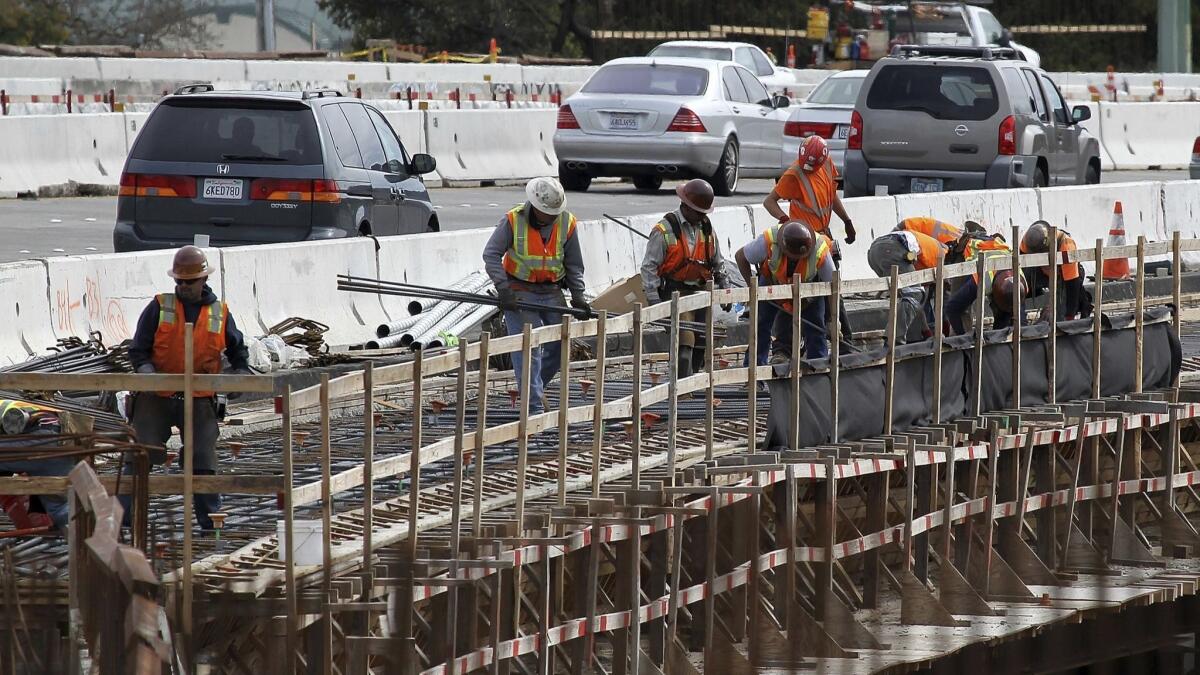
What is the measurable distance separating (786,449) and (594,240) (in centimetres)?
645

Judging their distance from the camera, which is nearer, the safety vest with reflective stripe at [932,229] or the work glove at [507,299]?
the work glove at [507,299]

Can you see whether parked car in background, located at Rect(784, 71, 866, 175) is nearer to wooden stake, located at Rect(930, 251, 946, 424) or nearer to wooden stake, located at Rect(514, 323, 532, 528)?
wooden stake, located at Rect(930, 251, 946, 424)

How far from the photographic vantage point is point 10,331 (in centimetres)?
1362

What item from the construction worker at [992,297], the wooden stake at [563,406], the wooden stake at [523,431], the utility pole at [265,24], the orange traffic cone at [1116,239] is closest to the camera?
the wooden stake at [523,431]

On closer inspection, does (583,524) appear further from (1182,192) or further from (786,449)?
(1182,192)

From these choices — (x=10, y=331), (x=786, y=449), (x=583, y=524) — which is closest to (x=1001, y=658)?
(x=786, y=449)

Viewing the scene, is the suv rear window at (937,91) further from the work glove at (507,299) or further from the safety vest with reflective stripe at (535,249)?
the work glove at (507,299)

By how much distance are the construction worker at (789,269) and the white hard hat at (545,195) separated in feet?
A: 3.86

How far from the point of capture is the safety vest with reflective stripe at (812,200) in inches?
614

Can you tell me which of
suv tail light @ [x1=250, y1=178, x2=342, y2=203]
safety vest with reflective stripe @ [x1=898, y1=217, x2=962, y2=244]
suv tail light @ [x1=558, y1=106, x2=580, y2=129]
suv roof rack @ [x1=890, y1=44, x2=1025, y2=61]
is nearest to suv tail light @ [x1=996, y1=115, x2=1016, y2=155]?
suv roof rack @ [x1=890, y1=44, x2=1025, y2=61]

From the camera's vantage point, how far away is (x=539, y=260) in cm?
1302

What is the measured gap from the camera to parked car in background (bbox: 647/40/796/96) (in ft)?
106

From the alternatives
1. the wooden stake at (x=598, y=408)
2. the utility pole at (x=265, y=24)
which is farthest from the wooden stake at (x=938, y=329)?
the utility pole at (x=265, y=24)

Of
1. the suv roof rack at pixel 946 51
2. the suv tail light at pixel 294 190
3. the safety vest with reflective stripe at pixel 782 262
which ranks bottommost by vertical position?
the safety vest with reflective stripe at pixel 782 262
